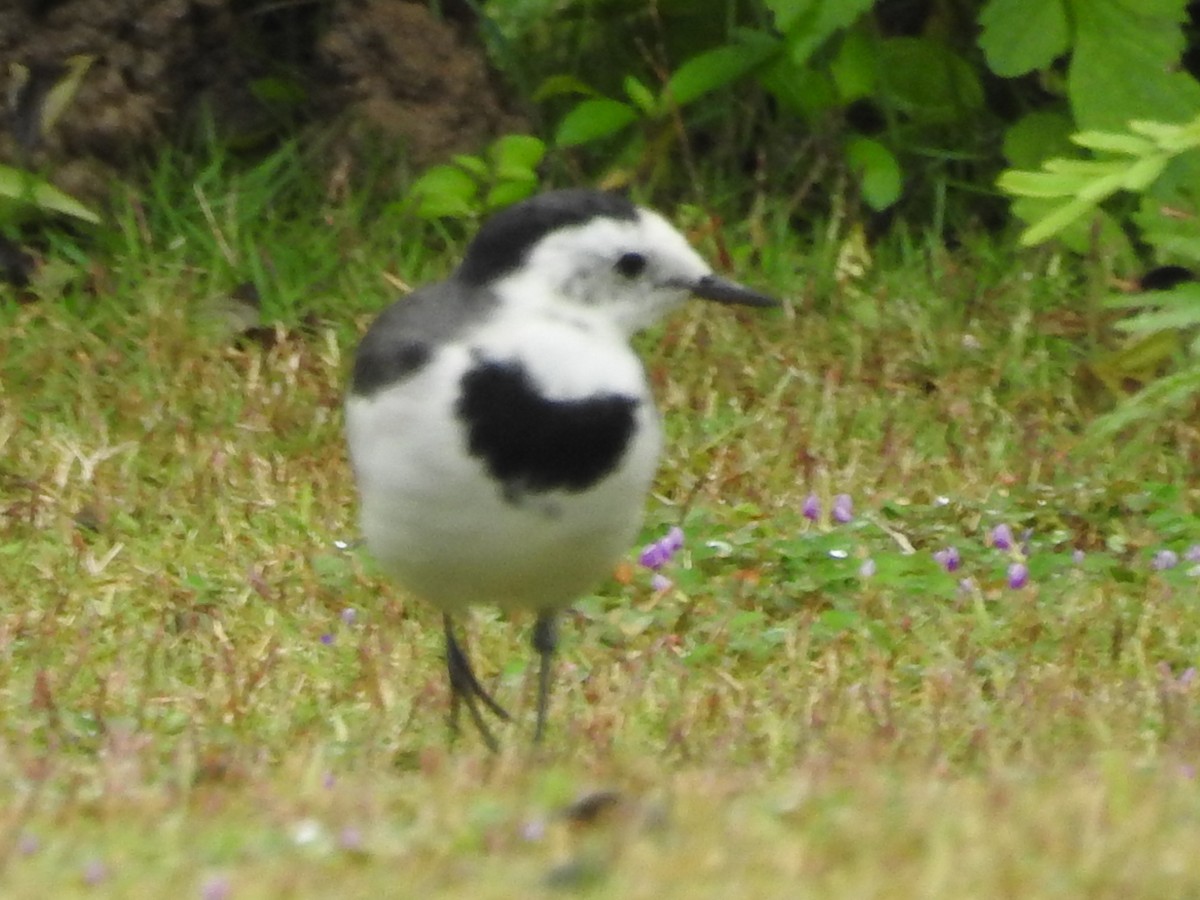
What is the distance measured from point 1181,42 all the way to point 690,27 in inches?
64.2

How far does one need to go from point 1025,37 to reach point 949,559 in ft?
5.69

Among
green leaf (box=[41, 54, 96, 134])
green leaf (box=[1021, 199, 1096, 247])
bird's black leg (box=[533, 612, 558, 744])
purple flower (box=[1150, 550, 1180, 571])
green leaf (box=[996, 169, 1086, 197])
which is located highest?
green leaf (box=[996, 169, 1086, 197])

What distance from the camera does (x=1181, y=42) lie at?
664cm

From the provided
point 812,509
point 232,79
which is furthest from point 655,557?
point 232,79

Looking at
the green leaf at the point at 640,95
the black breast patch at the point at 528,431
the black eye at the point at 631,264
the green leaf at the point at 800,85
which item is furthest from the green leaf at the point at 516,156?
the black breast patch at the point at 528,431

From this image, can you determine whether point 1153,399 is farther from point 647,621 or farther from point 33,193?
point 33,193

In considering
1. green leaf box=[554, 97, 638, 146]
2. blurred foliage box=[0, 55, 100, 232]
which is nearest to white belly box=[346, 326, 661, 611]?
green leaf box=[554, 97, 638, 146]

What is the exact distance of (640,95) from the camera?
7.27 meters

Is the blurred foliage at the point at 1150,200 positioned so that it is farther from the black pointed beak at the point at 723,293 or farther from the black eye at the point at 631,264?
the black eye at the point at 631,264

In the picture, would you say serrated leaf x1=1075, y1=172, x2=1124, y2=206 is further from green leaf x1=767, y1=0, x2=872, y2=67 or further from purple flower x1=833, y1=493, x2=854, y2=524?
green leaf x1=767, y1=0, x2=872, y2=67

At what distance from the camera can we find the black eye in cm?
443

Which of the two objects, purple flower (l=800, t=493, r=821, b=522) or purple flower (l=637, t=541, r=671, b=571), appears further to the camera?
purple flower (l=800, t=493, r=821, b=522)

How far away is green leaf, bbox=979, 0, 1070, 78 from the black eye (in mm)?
2508

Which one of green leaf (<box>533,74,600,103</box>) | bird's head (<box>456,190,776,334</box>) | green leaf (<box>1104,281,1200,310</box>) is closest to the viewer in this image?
bird's head (<box>456,190,776,334</box>)
